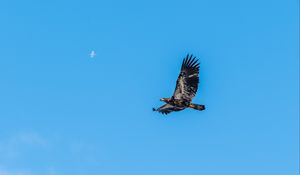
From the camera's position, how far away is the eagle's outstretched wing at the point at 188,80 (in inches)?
2143

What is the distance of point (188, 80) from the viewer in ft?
179

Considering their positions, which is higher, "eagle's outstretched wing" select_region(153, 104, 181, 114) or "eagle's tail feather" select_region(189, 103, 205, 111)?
"eagle's outstretched wing" select_region(153, 104, 181, 114)

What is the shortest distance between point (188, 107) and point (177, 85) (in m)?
2.34

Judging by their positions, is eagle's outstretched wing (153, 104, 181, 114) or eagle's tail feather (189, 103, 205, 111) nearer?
eagle's tail feather (189, 103, 205, 111)

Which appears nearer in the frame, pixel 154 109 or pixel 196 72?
pixel 196 72

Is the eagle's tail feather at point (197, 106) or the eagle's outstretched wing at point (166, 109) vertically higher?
the eagle's outstretched wing at point (166, 109)

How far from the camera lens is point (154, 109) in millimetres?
60094

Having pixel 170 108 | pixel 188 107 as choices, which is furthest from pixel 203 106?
pixel 170 108

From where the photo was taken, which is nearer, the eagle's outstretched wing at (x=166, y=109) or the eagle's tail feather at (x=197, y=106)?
the eagle's tail feather at (x=197, y=106)

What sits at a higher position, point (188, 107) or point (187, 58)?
point (187, 58)

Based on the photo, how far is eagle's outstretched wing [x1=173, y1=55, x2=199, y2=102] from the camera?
54.4 meters

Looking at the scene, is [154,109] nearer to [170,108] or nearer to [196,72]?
[170,108]

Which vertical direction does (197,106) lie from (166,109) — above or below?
below

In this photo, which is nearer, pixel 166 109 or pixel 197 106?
pixel 197 106
